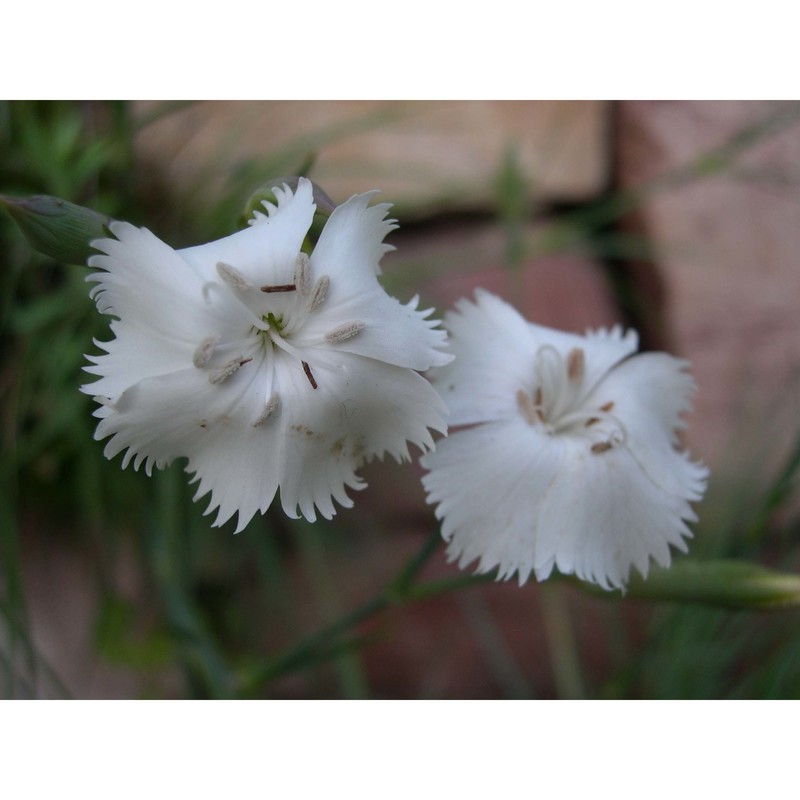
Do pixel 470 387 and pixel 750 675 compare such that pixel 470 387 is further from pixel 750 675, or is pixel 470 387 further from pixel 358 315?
pixel 750 675

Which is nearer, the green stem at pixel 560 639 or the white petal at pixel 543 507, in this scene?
the white petal at pixel 543 507

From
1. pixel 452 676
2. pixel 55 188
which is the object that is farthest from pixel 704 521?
pixel 55 188

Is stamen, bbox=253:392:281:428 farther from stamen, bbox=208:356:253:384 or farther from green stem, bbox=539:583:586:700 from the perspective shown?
green stem, bbox=539:583:586:700

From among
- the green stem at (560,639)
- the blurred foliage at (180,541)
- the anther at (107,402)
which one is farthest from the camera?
the green stem at (560,639)

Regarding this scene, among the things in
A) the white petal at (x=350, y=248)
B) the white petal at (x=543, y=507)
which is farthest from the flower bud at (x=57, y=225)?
the white petal at (x=543, y=507)

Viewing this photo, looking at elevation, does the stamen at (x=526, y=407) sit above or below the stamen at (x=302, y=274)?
below

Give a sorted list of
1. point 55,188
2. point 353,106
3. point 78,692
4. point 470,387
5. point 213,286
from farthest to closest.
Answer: point 353,106 < point 78,692 < point 55,188 < point 470,387 < point 213,286

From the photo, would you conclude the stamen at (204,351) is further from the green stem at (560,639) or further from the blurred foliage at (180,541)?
the green stem at (560,639)

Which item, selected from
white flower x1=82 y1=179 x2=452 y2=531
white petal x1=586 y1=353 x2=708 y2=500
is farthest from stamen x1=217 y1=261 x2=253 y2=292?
white petal x1=586 y1=353 x2=708 y2=500
